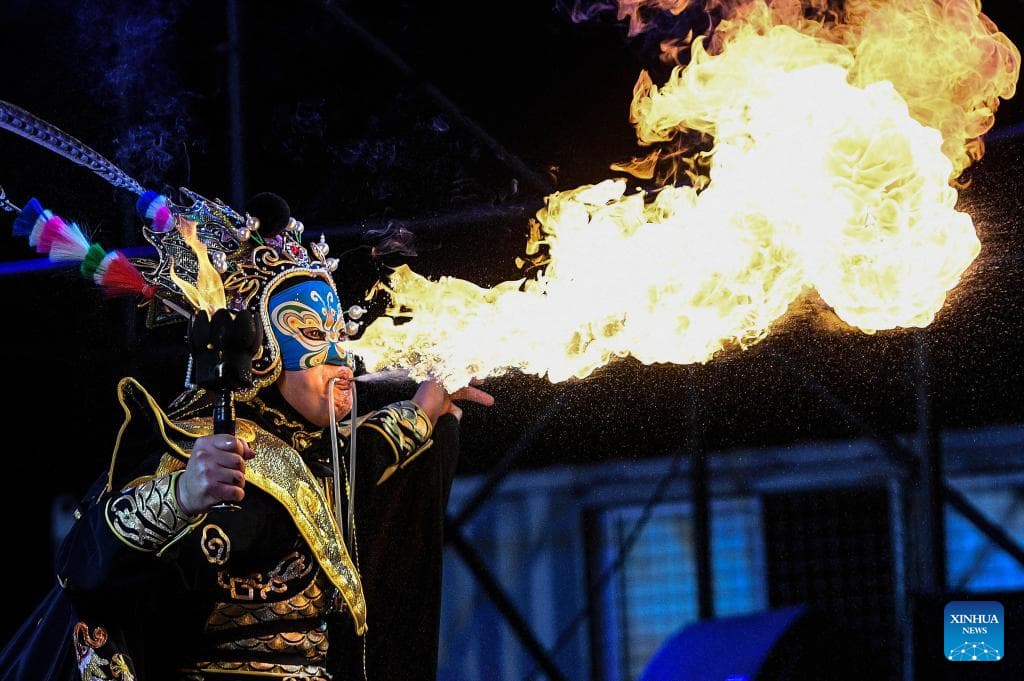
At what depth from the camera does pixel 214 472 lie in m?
2.66

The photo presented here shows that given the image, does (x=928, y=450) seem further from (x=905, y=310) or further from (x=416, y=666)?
(x=416, y=666)

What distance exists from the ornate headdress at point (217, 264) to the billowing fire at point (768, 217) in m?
0.29

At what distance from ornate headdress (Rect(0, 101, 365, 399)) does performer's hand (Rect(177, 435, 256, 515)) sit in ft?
1.04

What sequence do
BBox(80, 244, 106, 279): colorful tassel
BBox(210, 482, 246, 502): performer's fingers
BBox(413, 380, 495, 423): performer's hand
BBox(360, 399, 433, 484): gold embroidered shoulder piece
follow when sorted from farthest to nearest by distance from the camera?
BBox(413, 380, 495, 423): performer's hand → BBox(360, 399, 433, 484): gold embroidered shoulder piece → BBox(80, 244, 106, 279): colorful tassel → BBox(210, 482, 246, 502): performer's fingers

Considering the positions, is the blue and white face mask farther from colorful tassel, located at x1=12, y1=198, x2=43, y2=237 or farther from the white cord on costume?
colorful tassel, located at x1=12, y1=198, x2=43, y2=237

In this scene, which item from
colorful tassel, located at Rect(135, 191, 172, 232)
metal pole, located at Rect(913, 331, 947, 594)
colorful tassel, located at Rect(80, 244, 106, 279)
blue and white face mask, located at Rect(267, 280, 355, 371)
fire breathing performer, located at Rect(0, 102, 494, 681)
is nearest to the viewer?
fire breathing performer, located at Rect(0, 102, 494, 681)

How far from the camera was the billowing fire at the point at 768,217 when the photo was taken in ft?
11.3

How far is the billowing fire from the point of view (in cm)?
346

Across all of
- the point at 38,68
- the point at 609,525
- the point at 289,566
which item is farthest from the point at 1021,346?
the point at 38,68

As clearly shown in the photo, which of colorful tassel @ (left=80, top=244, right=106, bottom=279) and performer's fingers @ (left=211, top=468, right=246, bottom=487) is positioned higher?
colorful tassel @ (left=80, top=244, right=106, bottom=279)

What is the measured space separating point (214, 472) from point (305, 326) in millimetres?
556

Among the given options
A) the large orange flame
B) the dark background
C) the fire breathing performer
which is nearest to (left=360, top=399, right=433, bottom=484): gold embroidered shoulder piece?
the fire breathing performer

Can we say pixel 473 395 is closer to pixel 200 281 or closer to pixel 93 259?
pixel 200 281

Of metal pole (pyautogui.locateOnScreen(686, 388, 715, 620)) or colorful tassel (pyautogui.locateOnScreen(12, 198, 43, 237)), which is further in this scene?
metal pole (pyautogui.locateOnScreen(686, 388, 715, 620))
